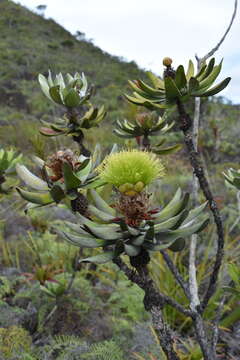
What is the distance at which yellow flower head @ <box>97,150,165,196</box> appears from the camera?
3.04 feet

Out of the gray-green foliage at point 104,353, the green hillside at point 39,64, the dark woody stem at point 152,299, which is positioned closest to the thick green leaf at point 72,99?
the dark woody stem at point 152,299

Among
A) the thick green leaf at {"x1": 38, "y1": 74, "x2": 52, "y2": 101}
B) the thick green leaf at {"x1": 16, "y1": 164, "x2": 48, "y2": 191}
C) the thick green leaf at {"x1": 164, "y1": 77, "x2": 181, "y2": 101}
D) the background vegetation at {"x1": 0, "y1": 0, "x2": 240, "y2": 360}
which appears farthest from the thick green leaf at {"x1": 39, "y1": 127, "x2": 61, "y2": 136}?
the thick green leaf at {"x1": 164, "y1": 77, "x2": 181, "y2": 101}

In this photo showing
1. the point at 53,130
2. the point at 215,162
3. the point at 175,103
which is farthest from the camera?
the point at 215,162

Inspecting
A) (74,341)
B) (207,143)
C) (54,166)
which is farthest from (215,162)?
(54,166)

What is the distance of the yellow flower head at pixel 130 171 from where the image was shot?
36.4 inches

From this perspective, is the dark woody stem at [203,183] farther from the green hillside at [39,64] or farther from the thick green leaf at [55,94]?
the green hillside at [39,64]

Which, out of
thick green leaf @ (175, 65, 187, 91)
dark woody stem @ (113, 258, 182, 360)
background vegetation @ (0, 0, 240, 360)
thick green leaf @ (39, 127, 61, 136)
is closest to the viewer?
dark woody stem @ (113, 258, 182, 360)

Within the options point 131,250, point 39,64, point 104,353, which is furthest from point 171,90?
point 39,64

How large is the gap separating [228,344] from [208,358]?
1711mm

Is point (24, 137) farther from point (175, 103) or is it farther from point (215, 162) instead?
point (175, 103)

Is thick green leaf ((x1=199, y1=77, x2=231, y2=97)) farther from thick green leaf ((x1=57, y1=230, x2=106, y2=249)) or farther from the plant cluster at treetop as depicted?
thick green leaf ((x1=57, y1=230, x2=106, y2=249))

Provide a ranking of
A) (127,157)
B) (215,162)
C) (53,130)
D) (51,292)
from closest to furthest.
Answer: (127,157), (53,130), (51,292), (215,162)

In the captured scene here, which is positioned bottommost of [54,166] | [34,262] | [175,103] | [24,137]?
[34,262]

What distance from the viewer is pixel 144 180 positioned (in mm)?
959
